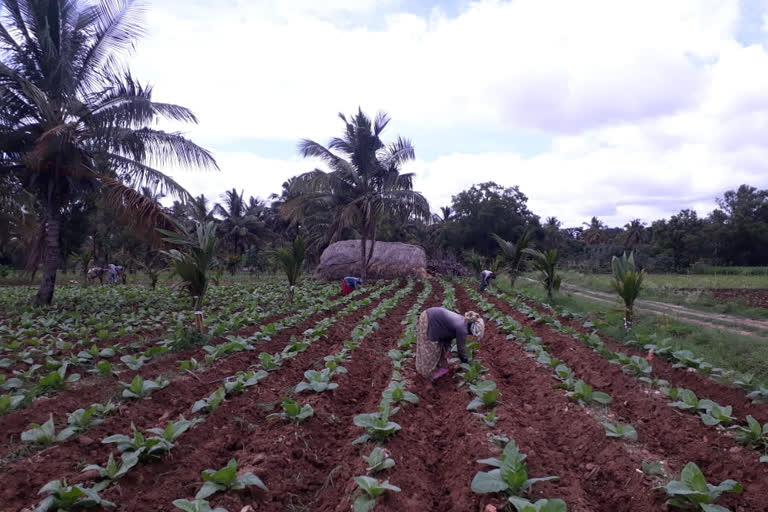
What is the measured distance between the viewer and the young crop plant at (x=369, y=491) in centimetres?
278

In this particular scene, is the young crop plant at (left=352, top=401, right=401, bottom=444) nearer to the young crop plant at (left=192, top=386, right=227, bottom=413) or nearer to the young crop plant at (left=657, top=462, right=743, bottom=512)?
the young crop plant at (left=192, top=386, right=227, bottom=413)

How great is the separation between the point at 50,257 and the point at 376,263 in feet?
48.1

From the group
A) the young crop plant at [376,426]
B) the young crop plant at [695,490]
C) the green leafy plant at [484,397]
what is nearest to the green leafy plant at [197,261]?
the young crop plant at [376,426]

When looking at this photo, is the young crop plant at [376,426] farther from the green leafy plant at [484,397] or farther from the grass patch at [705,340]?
the grass patch at [705,340]

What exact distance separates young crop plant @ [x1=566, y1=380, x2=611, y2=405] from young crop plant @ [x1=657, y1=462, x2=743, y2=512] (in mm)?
1632

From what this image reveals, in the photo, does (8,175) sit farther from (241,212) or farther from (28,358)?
(241,212)

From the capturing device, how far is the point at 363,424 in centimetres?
381

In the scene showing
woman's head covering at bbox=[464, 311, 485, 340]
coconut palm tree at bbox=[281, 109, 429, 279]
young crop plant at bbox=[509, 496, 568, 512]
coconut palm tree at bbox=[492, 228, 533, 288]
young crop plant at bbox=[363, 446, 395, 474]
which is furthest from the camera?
coconut palm tree at bbox=[281, 109, 429, 279]

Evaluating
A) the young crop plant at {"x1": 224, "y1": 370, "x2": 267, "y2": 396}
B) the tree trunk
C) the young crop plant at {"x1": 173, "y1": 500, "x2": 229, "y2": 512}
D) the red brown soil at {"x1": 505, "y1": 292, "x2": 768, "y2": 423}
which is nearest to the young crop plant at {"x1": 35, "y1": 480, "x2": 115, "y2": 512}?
the young crop plant at {"x1": 173, "y1": 500, "x2": 229, "y2": 512}

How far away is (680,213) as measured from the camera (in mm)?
41938

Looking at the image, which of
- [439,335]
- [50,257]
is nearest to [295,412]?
[439,335]

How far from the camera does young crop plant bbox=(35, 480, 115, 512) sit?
2717mm

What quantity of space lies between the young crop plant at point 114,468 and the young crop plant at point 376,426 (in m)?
1.61

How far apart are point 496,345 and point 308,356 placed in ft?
10.3
